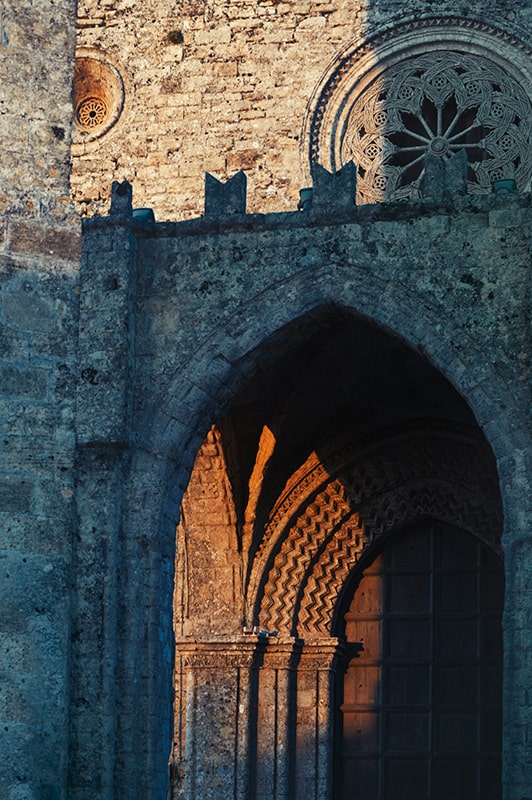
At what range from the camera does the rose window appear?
45.8 feet

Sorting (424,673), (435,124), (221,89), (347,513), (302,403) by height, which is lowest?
(424,673)

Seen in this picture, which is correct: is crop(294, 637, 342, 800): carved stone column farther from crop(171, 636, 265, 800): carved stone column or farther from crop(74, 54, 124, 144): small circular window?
crop(74, 54, 124, 144): small circular window

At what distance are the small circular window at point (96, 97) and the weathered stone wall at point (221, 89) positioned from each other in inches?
2.4

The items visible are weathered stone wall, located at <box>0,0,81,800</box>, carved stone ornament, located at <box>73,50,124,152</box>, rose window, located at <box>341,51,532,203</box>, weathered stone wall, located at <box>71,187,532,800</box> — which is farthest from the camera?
carved stone ornament, located at <box>73,50,124,152</box>

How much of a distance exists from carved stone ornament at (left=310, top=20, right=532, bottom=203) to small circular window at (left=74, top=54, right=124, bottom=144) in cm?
162

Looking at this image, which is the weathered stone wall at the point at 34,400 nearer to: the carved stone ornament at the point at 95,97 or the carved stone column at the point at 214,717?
the carved stone column at the point at 214,717

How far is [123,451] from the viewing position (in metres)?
10.9

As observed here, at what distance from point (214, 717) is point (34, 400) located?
6.48m

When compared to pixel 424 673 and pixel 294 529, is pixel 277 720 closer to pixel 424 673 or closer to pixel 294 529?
pixel 424 673

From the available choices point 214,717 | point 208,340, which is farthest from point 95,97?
point 214,717

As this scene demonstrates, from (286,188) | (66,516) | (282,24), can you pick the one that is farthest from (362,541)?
(66,516)

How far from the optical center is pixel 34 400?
22.9 ft

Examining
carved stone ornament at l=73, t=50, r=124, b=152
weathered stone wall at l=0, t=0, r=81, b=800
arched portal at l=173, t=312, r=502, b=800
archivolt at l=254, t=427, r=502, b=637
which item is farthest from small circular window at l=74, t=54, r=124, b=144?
weathered stone wall at l=0, t=0, r=81, b=800

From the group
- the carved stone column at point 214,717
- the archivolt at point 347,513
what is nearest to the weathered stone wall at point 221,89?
the archivolt at point 347,513
